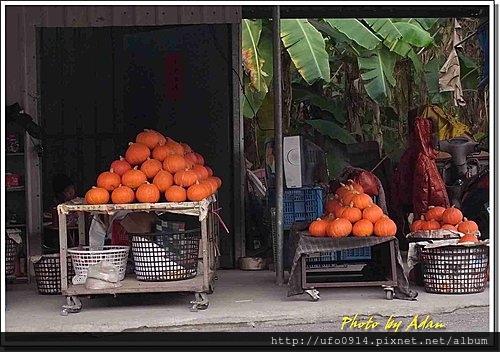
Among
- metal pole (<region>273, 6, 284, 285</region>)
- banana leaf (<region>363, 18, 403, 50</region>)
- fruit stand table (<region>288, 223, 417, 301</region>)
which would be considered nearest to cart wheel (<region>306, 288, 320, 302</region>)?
fruit stand table (<region>288, 223, 417, 301</region>)

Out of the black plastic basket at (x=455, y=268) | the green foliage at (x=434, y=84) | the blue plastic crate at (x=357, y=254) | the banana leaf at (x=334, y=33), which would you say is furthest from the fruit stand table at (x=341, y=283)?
the green foliage at (x=434, y=84)

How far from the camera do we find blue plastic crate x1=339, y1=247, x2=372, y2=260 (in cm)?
864

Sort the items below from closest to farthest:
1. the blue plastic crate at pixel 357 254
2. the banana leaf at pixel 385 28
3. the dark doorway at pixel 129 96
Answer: the blue plastic crate at pixel 357 254
the dark doorway at pixel 129 96
the banana leaf at pixel 385 28

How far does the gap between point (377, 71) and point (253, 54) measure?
163 centimetres

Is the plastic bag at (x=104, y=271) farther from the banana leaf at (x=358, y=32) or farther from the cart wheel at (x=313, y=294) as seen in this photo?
the banana leaf at (x=358, y=32)

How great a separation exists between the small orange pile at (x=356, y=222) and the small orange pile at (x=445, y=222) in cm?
85

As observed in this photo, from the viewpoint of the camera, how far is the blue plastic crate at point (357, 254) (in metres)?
8.64

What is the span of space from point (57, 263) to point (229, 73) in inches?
127

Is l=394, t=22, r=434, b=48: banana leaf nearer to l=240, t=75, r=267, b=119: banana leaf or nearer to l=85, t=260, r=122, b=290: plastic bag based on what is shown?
l=240, t=75, r=267, b=119: banana leaf

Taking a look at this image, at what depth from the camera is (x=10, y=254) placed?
9500mm

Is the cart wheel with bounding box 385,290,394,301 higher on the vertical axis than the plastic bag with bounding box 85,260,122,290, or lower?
lower

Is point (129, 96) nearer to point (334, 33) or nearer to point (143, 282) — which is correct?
point (334, 33)

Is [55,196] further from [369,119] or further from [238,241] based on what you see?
[369,119]

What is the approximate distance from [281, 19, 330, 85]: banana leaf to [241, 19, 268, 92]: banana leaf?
45 centimetres
